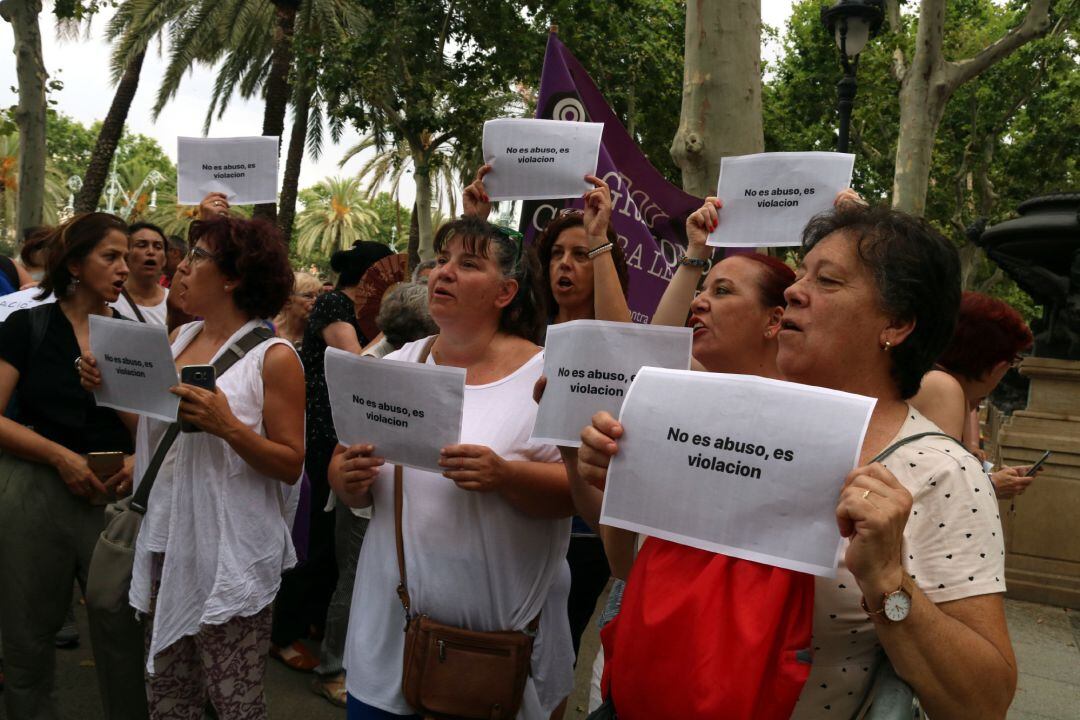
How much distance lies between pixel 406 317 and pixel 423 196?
46.3 feet

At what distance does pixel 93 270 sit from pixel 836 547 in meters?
3.14

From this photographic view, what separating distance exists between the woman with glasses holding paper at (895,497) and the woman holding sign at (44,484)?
2406mm

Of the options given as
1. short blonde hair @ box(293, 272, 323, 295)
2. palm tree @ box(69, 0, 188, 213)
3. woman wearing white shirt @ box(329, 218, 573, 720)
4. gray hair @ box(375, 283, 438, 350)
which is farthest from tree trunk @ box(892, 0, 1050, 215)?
palm tree @ box(69, 0, 188, 213)

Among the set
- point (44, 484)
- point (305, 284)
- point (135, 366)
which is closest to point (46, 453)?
point (44, 484)

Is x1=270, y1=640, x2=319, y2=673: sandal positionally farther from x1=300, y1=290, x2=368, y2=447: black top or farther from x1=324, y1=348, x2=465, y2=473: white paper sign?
x1=324, y1=348, x2=465, y2=473: white paper sign

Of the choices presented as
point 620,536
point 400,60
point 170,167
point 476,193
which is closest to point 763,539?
point 620,536

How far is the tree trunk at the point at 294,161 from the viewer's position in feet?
68.4

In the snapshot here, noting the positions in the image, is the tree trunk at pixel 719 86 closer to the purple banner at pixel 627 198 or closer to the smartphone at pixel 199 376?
the purple banner at pixel 627 198

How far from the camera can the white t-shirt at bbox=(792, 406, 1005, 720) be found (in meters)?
1.56

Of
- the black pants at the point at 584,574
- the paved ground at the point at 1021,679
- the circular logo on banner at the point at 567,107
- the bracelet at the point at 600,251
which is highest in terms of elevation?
the circular logo on banner at the point at 567,107

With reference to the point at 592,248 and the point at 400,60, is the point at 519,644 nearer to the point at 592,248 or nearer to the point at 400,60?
the point at 592,248

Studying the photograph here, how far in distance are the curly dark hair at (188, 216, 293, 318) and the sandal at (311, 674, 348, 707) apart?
2122 mm

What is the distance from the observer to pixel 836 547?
4.76 feet

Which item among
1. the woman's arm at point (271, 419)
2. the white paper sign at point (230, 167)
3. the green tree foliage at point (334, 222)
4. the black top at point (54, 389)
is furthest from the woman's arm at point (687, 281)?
the green tree foliage at point (334, 222)
